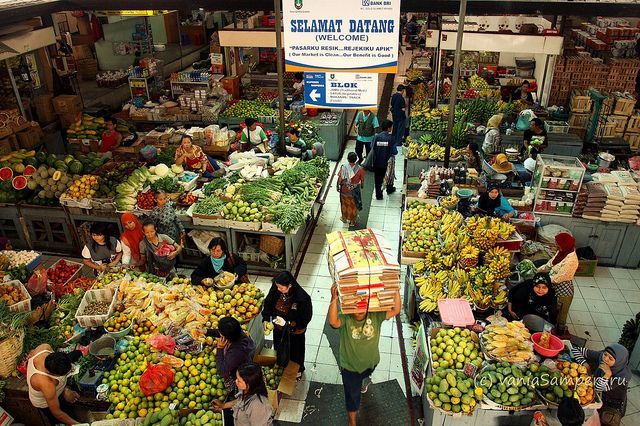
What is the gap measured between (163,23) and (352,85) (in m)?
18.4

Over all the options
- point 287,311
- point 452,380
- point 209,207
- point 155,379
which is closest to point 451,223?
point 452,380

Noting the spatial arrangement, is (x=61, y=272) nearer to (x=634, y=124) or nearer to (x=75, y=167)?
(x=75, y=167)

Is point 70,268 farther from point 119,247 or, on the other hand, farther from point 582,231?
point 582,231

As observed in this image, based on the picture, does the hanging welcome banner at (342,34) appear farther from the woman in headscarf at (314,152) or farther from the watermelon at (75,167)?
the watermelon at (75,167)

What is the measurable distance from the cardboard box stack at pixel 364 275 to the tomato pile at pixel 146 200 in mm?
4330

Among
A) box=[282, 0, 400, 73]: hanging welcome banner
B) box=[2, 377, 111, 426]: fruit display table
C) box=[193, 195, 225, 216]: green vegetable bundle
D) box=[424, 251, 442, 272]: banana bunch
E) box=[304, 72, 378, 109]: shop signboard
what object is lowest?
box=[2, 377, 111, 426]: fruit display table

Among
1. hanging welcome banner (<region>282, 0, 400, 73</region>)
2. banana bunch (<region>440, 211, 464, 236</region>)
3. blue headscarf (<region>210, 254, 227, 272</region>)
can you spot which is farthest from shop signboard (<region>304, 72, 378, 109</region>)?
blue headscarf (<region>210, 254, 227, 272</region>)

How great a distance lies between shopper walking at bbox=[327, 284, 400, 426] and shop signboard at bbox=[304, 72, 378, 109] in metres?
3.14

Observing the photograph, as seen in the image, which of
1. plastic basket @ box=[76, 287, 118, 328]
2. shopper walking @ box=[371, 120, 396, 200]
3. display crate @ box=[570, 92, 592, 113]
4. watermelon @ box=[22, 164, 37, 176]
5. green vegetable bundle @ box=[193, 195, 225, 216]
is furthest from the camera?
display crate @ box=[570, 92, 592, 113]

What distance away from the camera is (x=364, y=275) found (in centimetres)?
460

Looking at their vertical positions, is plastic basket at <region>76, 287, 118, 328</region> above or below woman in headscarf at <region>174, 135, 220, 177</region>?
below

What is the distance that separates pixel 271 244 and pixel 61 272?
126 inches

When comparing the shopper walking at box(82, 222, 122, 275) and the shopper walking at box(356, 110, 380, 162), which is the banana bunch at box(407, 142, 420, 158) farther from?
the shopper walking at box(82, 222, 122, 275)

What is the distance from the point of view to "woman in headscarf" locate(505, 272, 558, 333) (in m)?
5.63
